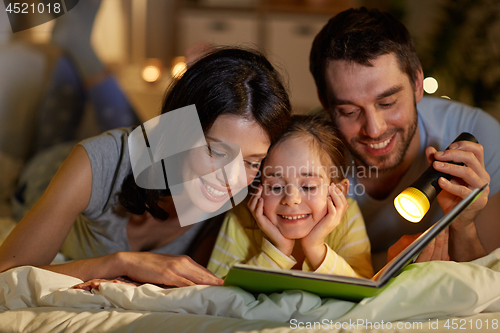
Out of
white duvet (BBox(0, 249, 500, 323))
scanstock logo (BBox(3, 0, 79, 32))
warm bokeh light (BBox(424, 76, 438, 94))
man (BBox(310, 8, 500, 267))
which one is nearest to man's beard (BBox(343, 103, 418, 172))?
man (BBox(310, 8, 500, 267))

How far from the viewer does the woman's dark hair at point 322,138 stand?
99cm

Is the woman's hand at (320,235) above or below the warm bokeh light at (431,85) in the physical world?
below

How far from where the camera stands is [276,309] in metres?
0.68

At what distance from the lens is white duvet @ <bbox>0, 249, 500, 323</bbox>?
0.66 metres

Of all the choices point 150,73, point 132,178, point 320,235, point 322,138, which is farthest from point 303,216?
point 150,73

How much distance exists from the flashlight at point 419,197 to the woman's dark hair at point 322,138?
21 centimetres

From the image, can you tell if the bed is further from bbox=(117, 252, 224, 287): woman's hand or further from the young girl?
the young girl

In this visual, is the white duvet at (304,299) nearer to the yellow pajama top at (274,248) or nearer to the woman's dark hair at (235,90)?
the yellow pajama top at (274,248)

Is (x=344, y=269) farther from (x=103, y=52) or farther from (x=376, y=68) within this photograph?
(x=103, y=52)

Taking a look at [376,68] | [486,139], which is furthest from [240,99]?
[486,139]

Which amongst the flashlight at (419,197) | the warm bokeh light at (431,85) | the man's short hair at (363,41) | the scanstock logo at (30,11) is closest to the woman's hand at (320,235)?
the flashlight at (419,197)

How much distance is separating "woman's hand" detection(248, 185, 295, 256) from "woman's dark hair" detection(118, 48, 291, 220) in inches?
6.5

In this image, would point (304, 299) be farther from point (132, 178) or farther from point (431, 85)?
point (431, 85)

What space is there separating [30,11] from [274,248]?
5.07 feet
